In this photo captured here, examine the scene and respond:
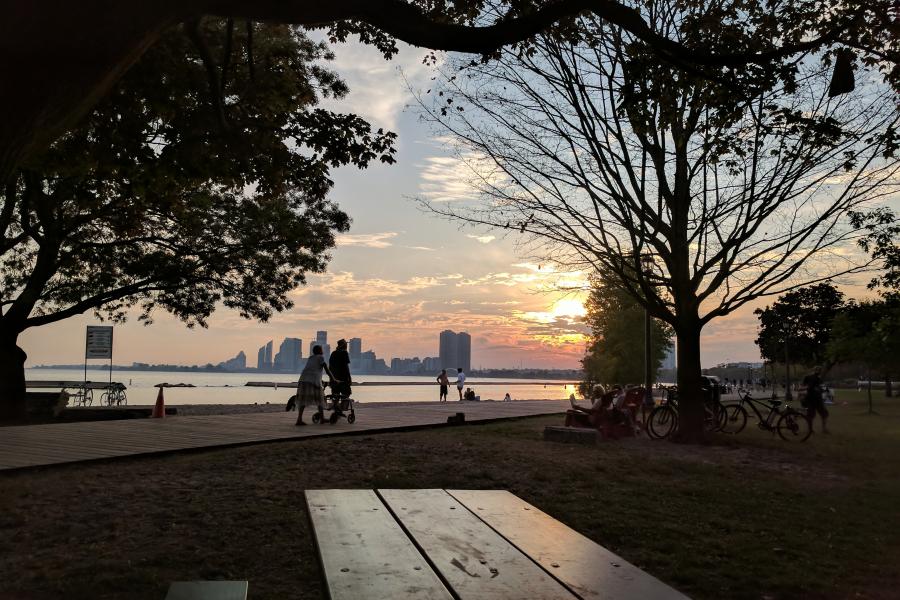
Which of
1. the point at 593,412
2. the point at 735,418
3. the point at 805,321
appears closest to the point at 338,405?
the point at 593,412

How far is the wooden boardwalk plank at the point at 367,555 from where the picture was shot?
115 inches

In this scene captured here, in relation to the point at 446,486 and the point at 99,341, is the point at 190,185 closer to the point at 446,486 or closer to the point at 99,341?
the point at 446,486

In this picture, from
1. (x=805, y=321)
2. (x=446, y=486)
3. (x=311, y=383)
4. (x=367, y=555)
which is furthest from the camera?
(x=805, y=321)

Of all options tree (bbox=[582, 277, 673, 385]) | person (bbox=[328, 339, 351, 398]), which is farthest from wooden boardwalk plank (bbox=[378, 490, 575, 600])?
tree (bbox=[582, 277, 673, 385])

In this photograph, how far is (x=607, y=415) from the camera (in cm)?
1505

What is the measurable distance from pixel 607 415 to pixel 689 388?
72.7 inches

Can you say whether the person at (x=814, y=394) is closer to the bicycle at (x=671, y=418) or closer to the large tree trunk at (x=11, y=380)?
the bicycle at (x=671, y=418)

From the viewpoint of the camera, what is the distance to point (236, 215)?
20922 millimetres

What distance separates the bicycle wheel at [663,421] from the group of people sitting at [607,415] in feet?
1.37

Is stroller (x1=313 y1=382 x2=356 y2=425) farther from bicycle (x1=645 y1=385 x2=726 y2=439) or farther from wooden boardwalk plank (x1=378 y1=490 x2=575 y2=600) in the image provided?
wooden boardwalk plank (x1=378 y1=490 x2=575 y2=600)

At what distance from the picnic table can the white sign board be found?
19.7 metres

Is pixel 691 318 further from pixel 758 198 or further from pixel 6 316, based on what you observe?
pixel 6 316

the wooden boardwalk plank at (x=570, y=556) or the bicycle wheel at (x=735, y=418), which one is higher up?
the wooden boardwalk plank at (x=570, y=556)

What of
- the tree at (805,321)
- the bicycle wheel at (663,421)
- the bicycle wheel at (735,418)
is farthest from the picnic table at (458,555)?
the tree at (805,321)
